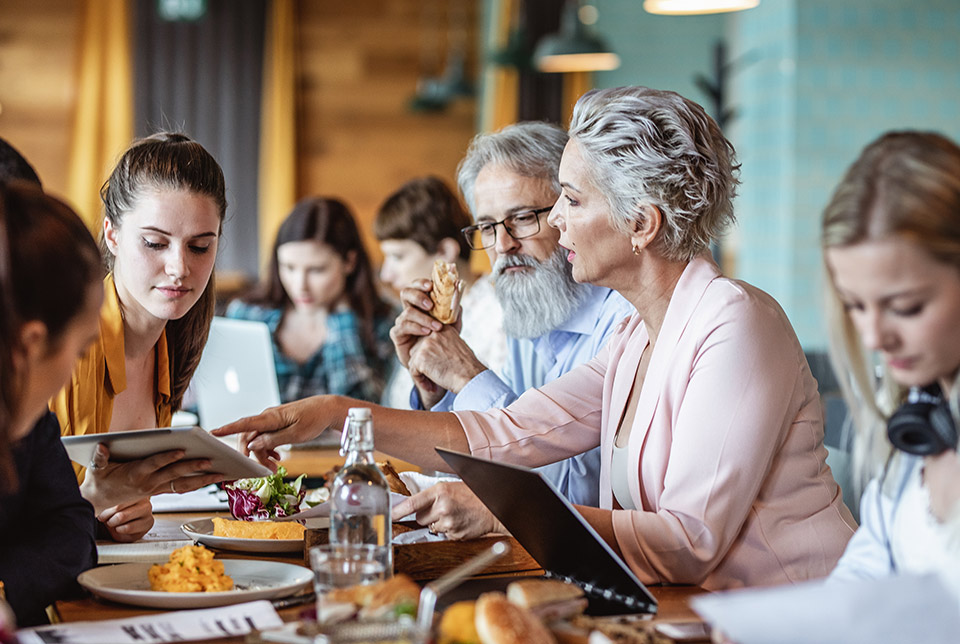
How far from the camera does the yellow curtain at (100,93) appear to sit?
24.9ft

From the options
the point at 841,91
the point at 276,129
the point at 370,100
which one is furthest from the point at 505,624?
the point at 370,100

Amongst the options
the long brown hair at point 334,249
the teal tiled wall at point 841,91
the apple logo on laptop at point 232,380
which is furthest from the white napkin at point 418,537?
the teal tiled wall at point 841,91

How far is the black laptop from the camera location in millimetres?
1277

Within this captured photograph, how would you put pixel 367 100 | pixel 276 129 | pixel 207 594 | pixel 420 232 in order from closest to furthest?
1. pixel 207 594
2. pixel 420 232
3. pixel 276 129
4. pixel 367 100

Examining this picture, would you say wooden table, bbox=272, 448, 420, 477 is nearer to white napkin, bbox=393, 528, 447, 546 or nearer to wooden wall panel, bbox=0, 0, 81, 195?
white napkin, bbox=393, 528, 447, 546

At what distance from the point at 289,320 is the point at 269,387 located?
153 cm

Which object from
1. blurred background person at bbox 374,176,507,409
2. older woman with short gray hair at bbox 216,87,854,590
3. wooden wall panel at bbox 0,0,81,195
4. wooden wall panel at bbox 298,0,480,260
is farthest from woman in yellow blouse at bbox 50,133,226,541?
wooden wall panel at bbox 0,0,81,195

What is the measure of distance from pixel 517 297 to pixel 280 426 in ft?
2.71

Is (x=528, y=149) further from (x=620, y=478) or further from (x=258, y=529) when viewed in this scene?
(x=258, y=529)

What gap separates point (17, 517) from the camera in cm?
140

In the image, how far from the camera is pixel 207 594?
4.25 ft

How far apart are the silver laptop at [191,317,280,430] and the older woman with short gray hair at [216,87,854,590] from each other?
83 centimetres

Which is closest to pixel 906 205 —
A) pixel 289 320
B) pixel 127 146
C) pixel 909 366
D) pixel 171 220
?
pixel 909 366

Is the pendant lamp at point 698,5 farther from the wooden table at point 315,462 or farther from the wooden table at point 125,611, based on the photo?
the wooden table at point 125,611
